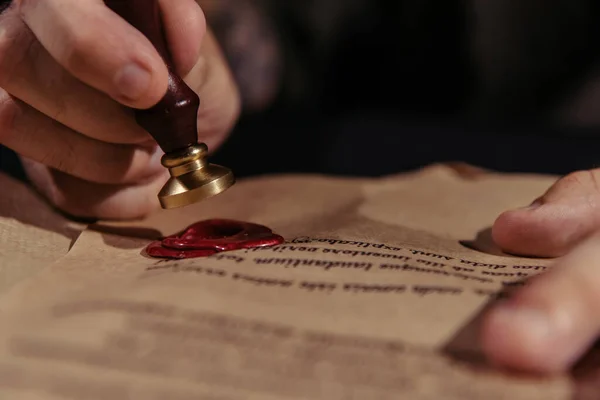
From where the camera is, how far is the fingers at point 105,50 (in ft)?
1.53

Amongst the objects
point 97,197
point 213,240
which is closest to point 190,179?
point 213,240

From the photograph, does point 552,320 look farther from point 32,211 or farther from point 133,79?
point 32,211

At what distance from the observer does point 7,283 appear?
18.7 inches

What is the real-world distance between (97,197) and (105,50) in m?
0.20

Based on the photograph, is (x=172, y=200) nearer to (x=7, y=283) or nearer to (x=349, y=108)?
(x=7, y=283)

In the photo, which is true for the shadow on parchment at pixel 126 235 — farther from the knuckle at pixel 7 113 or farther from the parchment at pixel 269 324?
the knuckle at pixel 7 113

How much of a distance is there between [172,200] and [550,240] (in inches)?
11.4

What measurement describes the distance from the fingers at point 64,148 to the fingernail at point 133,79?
149 millimetres

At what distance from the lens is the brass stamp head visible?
510 millimetres

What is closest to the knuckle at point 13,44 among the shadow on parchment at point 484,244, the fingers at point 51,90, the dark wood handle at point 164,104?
the fingers at point 51,90

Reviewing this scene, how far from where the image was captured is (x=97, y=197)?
0.63 meters

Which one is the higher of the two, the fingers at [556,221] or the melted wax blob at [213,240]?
the fingers at [556,221]

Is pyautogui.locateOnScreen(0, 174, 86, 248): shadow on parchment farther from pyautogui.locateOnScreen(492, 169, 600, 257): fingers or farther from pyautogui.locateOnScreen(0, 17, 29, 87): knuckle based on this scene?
pyautogui.locateOnScreen(492, 169, 600, 257): fingers

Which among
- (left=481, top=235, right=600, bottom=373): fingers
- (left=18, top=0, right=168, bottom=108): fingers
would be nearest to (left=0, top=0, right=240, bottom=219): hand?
(left=18, top=0, right=168, bottom=108): fingers
